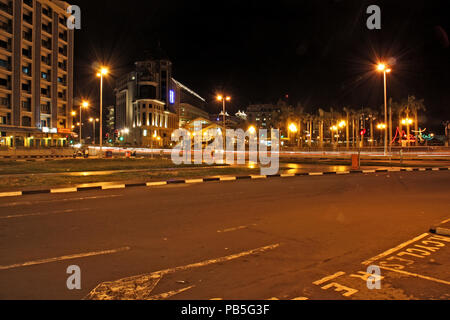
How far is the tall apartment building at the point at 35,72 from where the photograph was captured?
58.3 meters

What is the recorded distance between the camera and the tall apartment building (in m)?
58.3

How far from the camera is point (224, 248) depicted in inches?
241

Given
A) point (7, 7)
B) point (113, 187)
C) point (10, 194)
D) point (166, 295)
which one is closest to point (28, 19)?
point (7, 7)

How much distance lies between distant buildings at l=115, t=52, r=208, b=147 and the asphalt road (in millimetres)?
104501

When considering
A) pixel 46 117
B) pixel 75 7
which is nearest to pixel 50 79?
pixel 46 117

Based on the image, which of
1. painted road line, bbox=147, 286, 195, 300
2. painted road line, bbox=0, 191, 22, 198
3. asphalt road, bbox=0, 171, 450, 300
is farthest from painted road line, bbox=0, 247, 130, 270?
painted road line, bbox=0, 191, 22, 198

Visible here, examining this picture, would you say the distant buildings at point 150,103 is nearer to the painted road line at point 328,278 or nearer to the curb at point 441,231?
the curb at point 441,231

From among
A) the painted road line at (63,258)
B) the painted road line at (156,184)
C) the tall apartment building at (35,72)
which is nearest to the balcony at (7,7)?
the tall apartment building at (35,72)

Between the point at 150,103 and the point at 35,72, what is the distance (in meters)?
55.4

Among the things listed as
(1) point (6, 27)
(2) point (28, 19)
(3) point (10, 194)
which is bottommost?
(3) point (10, 194)

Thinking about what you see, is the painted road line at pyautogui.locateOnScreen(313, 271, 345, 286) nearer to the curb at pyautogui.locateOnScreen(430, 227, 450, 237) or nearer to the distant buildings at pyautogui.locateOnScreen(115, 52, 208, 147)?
the curb at pyautogui.locateOnScreen(430, 227, 450, 237)

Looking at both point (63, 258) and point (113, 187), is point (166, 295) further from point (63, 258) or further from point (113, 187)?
point (113, 187)
